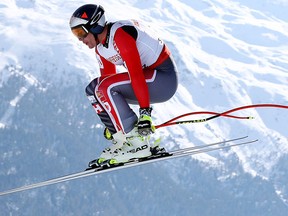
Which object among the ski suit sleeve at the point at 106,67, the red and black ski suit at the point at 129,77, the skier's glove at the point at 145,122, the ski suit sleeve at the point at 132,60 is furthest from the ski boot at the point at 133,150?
the ski suit sleeve at the point at 106,67

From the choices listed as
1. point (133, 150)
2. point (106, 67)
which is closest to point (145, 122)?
point (133, 150)

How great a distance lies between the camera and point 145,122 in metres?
13.3

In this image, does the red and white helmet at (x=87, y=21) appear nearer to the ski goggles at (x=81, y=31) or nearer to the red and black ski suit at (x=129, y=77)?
the ski goggles at (x=81, y=31)

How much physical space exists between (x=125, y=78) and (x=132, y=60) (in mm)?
733

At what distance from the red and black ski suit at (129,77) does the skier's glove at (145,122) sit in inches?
4.6

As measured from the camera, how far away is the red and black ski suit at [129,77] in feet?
42.1

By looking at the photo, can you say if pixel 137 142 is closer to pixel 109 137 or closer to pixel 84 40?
pixel 109 137

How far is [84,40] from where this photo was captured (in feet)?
42.3

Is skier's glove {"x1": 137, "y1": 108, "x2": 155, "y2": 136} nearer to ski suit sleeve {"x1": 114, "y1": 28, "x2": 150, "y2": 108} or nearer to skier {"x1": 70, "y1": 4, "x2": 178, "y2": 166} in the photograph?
skier {"x1": 70, "y1": 4, "x2": 178, "y2": 166}

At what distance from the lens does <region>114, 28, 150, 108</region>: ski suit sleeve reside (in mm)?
12695

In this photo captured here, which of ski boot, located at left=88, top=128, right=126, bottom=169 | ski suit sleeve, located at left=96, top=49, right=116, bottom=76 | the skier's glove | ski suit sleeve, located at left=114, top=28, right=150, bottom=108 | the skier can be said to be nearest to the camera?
ski suit sleeve, located at left=114, top=28, right=150, bottom=108

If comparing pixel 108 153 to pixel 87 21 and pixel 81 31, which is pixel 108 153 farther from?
pixel 87 21

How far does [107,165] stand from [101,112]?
1175 mm

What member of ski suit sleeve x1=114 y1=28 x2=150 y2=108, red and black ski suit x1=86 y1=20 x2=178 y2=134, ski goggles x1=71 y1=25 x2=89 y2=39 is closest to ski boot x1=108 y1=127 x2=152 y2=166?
red and black ski suit x1=86 y1=20 x2=178 y2=134
